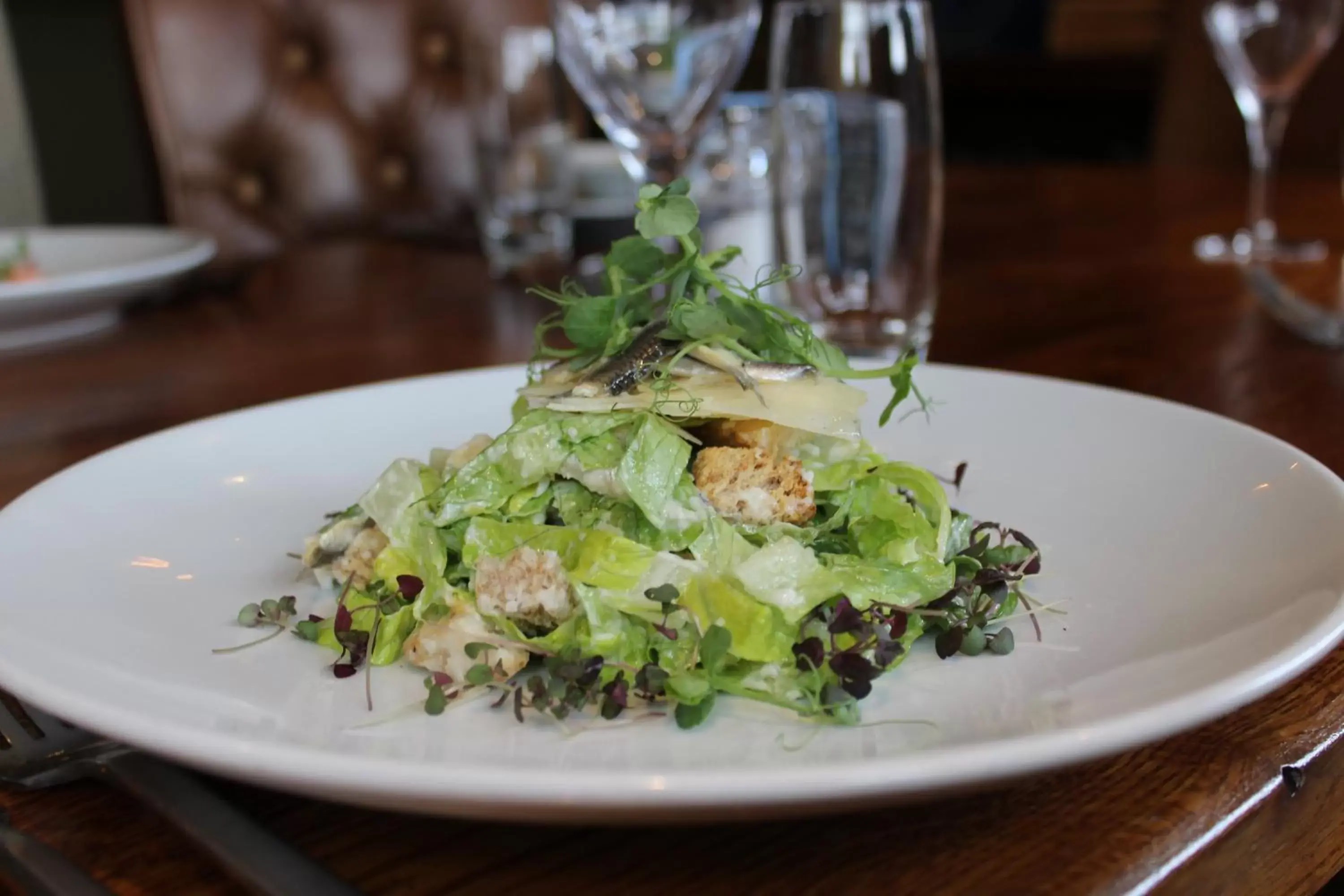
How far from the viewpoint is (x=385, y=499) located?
2.39ft

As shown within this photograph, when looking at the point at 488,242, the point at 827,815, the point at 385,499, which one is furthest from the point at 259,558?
the point at 488,242

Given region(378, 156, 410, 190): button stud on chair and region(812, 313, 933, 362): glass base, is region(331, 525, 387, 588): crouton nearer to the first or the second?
region(812, 313, 933, 362): glass base

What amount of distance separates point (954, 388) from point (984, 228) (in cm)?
134

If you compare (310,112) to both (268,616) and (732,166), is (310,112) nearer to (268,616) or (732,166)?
(732,166)

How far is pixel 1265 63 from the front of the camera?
6.39 ft

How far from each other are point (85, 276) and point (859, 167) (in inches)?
33.3

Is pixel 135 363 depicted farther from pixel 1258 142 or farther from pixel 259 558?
pixel 1258 142

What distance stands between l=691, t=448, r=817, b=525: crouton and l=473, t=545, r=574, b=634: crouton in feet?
0.33

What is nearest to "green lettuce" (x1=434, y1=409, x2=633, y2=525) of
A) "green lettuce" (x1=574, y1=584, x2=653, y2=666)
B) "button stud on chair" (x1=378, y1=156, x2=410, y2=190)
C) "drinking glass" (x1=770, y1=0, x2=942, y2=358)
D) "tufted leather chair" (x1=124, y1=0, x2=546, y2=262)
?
"green lettuce" (x1=574, y1=584, x2=653, y2=666)

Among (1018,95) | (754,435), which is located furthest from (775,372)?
(1018,95)

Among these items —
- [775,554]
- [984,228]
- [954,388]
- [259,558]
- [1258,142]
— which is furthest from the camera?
[984,228]

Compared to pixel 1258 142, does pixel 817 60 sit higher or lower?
higher

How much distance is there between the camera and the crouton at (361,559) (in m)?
→ 0.71

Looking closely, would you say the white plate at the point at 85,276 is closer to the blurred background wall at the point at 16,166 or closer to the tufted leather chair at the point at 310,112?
the tufted leather chair at the point at 310,112
